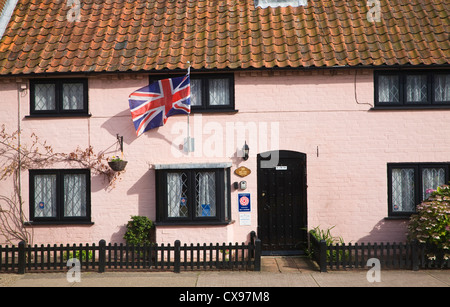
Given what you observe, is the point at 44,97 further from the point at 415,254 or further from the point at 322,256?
the point at 415,254

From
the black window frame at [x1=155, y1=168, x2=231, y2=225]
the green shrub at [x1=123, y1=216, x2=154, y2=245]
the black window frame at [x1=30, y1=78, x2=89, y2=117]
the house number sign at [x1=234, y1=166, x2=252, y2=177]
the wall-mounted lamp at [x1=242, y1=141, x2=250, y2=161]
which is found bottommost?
the green shrub at [x1=123, y1=216, x2=154, y2=245]

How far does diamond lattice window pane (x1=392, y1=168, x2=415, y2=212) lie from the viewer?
11.9m

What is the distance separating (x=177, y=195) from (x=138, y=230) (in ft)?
4.16

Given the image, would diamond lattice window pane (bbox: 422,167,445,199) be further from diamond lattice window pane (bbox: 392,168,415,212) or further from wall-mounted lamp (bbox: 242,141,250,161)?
wall-mounted lamp (bbox: 242,141,250,161)

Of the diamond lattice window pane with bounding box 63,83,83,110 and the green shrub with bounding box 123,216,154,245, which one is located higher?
the diamond lattice window pane with bounding box 63,83,83,110

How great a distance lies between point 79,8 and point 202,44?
4.14 meters

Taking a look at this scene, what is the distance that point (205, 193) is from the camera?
11.7m

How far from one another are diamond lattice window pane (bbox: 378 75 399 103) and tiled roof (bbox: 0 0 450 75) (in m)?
0.53

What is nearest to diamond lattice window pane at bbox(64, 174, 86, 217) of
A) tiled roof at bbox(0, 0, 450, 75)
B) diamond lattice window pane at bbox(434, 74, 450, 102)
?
tiled roof at bbox(0, 0, 450, 75)

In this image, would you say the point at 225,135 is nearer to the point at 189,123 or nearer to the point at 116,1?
the point at 189,123

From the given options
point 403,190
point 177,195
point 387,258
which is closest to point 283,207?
point 177,195

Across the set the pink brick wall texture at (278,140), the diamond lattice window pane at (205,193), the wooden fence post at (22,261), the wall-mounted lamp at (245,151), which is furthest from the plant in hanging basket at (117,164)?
the wall-mounted lamp at (245,151)

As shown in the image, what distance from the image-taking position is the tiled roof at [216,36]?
1188 cm
